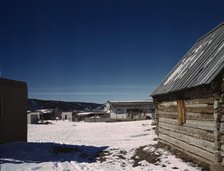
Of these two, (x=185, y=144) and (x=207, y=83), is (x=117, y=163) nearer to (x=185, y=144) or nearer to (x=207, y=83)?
(x=185, y=144)

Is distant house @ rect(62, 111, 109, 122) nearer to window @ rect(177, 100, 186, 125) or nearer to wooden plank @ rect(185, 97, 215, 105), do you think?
window @ rect(177, 100, 186, 125)

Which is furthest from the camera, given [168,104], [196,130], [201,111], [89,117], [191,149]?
[89,117]

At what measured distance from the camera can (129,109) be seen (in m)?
58.5

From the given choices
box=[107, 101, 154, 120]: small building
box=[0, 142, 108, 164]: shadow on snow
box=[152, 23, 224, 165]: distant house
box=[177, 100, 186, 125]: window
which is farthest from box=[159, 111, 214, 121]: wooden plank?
box=[107, 101, 154, 120]: small building

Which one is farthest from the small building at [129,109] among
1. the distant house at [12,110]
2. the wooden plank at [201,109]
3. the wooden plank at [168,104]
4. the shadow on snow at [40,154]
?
Answer: the wooden plank at [201,109]

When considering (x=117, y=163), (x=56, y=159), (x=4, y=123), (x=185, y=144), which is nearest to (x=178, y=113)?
(x=185, y=144)

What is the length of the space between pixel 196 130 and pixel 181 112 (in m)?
1.76

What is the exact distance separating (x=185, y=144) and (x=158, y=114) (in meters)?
4.80

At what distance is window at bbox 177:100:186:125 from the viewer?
44.5ft

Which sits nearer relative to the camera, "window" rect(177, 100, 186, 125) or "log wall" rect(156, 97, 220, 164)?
"log wall" rect(156, 97, 220, 164)

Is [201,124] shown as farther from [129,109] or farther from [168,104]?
[129,109]

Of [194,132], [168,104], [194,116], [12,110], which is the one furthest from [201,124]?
[12,110]

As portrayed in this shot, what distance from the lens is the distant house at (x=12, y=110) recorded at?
55.8 feet

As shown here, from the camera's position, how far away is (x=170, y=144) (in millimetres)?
15789
